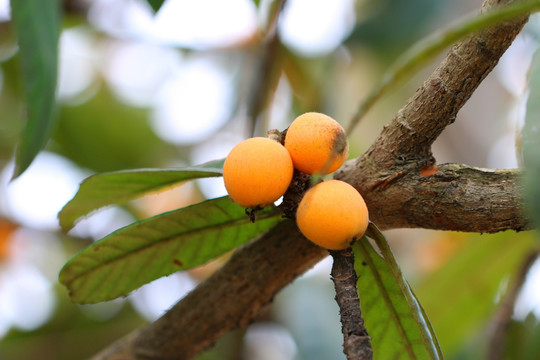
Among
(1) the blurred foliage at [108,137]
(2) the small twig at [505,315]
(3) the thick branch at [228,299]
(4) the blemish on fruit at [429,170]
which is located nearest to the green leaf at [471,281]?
(2) the small twig at [505,315]

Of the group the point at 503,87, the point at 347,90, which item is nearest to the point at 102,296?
the point at 347,90

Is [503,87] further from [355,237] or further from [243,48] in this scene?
[355,237]

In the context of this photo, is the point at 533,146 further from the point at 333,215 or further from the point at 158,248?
the point at 158,248

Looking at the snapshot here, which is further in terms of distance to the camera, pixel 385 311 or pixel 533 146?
pixel 385 311

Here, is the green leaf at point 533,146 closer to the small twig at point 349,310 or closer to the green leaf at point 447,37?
the green leaf at point 447,37

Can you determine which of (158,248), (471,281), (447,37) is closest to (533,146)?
(447,37)

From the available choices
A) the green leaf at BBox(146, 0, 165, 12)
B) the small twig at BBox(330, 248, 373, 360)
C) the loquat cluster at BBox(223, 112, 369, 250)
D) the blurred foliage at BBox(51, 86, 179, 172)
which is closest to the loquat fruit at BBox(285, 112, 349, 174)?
the loquat cluster at BBox(223, 112, 369, 250)
